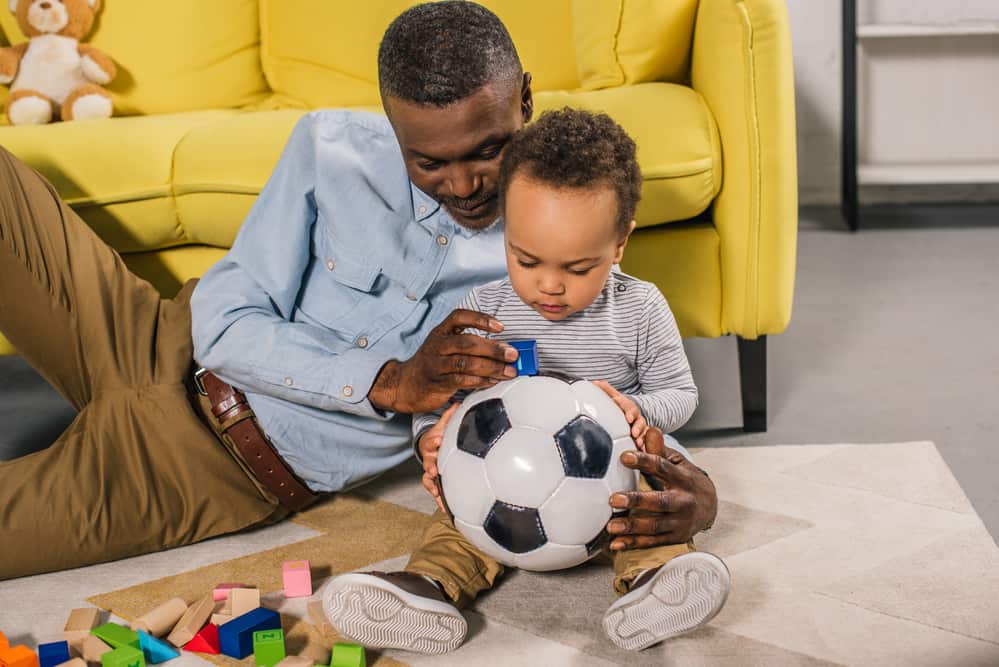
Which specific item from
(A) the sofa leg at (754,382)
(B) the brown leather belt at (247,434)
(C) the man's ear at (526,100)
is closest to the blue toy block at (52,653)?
(B) the brown leather belt at (247,434)

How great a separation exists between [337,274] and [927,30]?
7.87ft

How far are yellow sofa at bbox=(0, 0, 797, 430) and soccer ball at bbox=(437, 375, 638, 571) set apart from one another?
641mm

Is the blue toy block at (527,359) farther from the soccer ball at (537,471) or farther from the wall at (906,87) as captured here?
the wall at (906,87)

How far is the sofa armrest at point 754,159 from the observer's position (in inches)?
69.1

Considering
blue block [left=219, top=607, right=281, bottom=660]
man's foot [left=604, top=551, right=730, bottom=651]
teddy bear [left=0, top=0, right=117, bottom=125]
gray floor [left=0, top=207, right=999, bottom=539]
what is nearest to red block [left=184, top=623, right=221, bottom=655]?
blue block [left=219, top=607, right=281, bottom=660]

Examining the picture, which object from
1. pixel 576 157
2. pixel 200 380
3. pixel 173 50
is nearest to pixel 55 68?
pixel 173 50

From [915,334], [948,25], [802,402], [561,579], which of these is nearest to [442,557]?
[561,579]

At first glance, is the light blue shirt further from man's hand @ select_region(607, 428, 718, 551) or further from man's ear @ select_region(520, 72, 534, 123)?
man's hand @ select_region(607, 428, 718, 551)

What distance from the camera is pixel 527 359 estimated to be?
130 cm

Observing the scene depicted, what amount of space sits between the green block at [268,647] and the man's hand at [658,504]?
41 centimetres

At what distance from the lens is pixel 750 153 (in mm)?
1786

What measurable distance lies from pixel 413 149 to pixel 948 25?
8.17 feet

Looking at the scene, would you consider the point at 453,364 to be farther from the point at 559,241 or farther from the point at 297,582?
the point at 297,582

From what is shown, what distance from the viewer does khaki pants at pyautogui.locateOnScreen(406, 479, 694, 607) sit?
4.27ft
